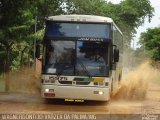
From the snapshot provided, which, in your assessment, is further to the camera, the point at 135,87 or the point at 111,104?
the point at 135,87

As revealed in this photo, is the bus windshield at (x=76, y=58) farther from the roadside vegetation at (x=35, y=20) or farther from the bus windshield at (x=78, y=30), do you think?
the roadside vegetation at (x=35, y=20)

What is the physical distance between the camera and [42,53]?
764 inches

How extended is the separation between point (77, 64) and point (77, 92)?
3.52 feet

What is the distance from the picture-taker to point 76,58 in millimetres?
19031

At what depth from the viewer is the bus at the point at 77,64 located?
747 inches

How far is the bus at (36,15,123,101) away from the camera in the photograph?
18969 millimetres

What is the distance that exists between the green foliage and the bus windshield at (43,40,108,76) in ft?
122

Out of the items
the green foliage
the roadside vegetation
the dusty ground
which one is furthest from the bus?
the green foliage

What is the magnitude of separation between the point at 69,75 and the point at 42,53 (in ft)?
4.68

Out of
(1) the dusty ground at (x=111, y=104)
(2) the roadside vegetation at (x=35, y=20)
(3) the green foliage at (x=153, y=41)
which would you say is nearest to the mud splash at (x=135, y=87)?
(1) the dusty ground at (x=111, y=104)

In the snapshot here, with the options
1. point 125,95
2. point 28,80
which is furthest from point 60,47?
point 28,80

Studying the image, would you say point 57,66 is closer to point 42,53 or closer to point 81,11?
point 42,53

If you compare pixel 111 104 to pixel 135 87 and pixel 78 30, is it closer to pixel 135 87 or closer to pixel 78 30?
pixel 78 30

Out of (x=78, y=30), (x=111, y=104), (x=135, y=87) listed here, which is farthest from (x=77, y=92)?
(x=135, y=87)
